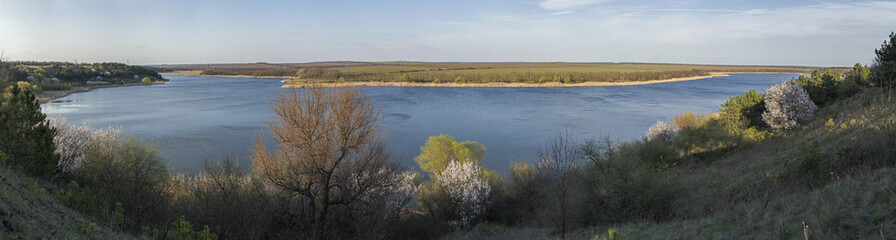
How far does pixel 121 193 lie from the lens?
10992 mm

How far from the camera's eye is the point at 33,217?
5.42m

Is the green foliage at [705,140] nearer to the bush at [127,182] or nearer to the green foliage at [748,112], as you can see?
the green foliage at [748,112]

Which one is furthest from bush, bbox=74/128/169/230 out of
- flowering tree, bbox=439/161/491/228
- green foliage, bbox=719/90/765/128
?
green foliage, bbox=719/90/765/128

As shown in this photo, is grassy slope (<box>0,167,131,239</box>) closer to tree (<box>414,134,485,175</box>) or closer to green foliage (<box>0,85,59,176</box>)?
green foliage (<box>0,85,59,176</box>)

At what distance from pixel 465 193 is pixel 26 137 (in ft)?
41.4

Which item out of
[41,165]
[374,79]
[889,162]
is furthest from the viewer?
[374,79]

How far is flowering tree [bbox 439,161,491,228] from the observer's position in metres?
16.7

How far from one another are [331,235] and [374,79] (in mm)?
79948

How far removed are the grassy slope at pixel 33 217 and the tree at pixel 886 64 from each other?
807 inches

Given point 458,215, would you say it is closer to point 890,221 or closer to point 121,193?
point 121,193

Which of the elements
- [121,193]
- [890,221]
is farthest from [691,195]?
[121,193]

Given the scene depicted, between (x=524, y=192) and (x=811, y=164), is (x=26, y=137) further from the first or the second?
(x=811, y=164)

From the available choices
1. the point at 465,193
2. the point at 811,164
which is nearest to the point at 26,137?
the point at 465,193

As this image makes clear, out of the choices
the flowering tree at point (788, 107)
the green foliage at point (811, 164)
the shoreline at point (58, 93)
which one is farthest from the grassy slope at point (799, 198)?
the shoreline at point (58, 93)
